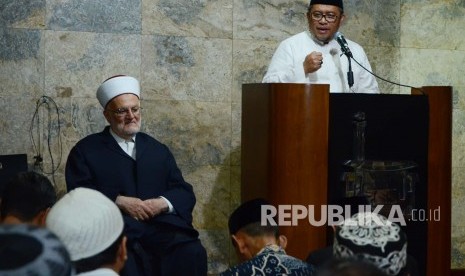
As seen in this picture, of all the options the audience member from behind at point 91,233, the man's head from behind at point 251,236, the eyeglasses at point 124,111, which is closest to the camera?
the audience member from behind at point 91,233

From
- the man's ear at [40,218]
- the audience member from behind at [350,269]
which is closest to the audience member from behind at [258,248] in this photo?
the man's ear at [40,218]

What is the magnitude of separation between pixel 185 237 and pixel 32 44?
6.60ft

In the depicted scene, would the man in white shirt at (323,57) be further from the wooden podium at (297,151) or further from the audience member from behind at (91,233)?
the audience member from behind at (91,233)

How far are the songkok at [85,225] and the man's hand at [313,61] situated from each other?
306 cm

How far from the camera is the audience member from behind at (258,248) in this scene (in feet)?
11.1

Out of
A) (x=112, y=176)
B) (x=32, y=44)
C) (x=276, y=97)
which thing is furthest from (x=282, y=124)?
(x=32, y=44)

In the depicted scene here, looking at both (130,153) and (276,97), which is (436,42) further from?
(130,153)

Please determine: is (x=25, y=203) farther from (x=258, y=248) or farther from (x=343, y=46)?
(x=343, y=46)

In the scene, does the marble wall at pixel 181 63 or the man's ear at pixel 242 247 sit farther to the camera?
the marble wall at pixel 181 63

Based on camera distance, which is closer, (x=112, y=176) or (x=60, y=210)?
(x=60, y=210)

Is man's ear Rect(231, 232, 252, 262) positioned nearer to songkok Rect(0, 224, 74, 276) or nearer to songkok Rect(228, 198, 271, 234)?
songkok Rect(228, 198, 271, 234)

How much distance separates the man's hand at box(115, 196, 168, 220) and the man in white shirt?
1206 millimetres

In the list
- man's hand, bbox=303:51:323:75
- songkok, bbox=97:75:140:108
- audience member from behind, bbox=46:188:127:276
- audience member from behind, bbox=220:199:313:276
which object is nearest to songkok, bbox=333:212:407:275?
audience member from behind, bbox=220:199:313:276

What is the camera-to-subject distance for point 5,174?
529 cm
